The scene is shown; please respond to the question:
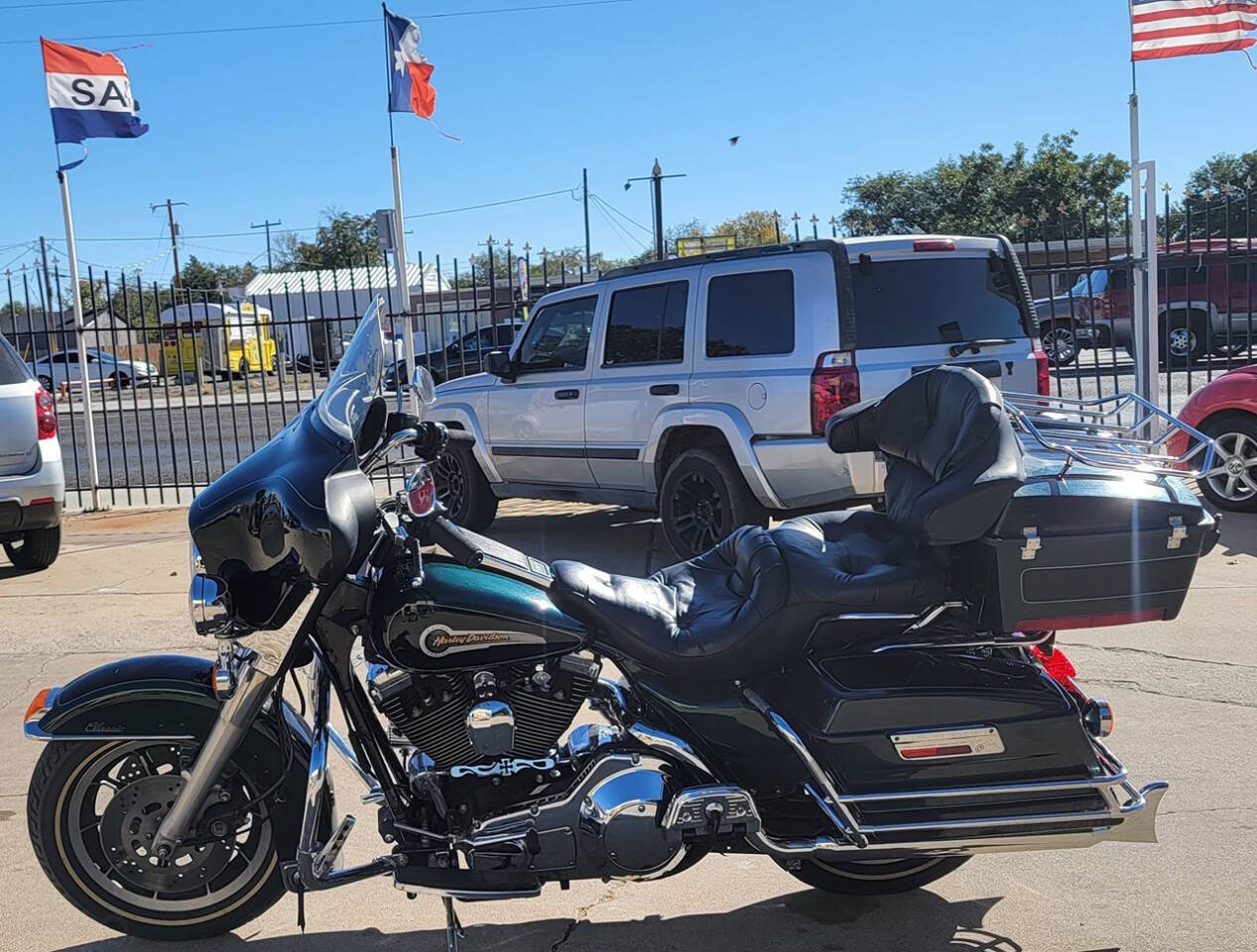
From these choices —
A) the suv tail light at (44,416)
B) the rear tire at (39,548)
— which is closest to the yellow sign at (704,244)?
the suv tail light at (44,416)

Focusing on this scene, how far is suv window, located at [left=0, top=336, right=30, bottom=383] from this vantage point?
317 inches

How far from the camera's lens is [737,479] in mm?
7352

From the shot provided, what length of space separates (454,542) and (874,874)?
5.26 feet

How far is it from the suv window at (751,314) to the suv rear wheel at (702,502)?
2.37 ft

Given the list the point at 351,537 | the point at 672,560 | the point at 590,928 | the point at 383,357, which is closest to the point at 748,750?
the point at 590,928

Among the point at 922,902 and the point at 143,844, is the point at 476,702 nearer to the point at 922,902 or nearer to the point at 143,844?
the point at 143,844

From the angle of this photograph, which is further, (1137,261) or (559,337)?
(1137,261)

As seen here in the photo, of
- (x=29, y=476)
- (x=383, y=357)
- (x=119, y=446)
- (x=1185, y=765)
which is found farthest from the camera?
(x=119, y=446)

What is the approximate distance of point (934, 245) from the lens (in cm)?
714

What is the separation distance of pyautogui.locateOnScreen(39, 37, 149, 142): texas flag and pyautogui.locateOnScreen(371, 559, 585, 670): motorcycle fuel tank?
32.7 ft

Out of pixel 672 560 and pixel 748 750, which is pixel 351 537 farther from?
pixel 672 560

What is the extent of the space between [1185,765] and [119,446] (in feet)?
62.7

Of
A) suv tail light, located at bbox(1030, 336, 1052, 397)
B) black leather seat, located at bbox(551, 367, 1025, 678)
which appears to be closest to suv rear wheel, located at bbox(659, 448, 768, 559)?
suv tail light, located at bbox(1030, 336, 1052, 397)

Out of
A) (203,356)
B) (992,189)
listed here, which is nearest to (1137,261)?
(203,356)
